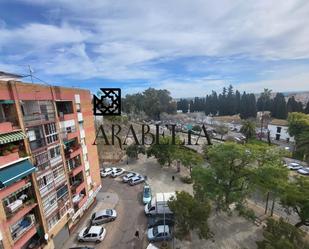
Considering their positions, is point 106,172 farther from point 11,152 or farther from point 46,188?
point 11,152

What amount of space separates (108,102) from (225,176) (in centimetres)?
1434

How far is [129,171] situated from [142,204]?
388 inches

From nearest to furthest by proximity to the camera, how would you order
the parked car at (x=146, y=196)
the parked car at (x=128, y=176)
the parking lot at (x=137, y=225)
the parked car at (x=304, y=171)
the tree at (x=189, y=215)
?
1. the tree at (x=189, y=215)
2. the parking lot at (x=137, y=225)
3. the parked car at (x=146, y=196)
4. the parked car at (x=128, y=176)
5. the parked car at (x=304, y=171)

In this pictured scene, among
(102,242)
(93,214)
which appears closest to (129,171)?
(93,214)

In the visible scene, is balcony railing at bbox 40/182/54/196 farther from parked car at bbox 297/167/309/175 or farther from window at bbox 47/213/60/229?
parked car at bbox 297/167/309/175

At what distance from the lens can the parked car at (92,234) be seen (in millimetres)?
16703

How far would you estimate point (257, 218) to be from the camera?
61.0ft

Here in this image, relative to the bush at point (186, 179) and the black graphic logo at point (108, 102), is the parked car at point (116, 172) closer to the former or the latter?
the bush at point (186, 179)

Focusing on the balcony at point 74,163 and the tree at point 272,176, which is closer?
the tree at point 272,176

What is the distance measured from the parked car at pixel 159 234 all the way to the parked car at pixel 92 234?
414 cm

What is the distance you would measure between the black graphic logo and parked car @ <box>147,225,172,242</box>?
13.5 metres

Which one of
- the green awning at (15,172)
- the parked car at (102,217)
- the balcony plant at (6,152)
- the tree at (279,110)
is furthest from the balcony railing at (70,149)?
the tree at (279,110)

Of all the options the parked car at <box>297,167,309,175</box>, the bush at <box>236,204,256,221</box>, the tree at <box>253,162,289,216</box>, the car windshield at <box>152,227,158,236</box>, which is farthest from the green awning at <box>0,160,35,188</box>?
the parked car at <box>297,167,309,175</box>

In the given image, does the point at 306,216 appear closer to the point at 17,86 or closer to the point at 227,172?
the point at 227,172
